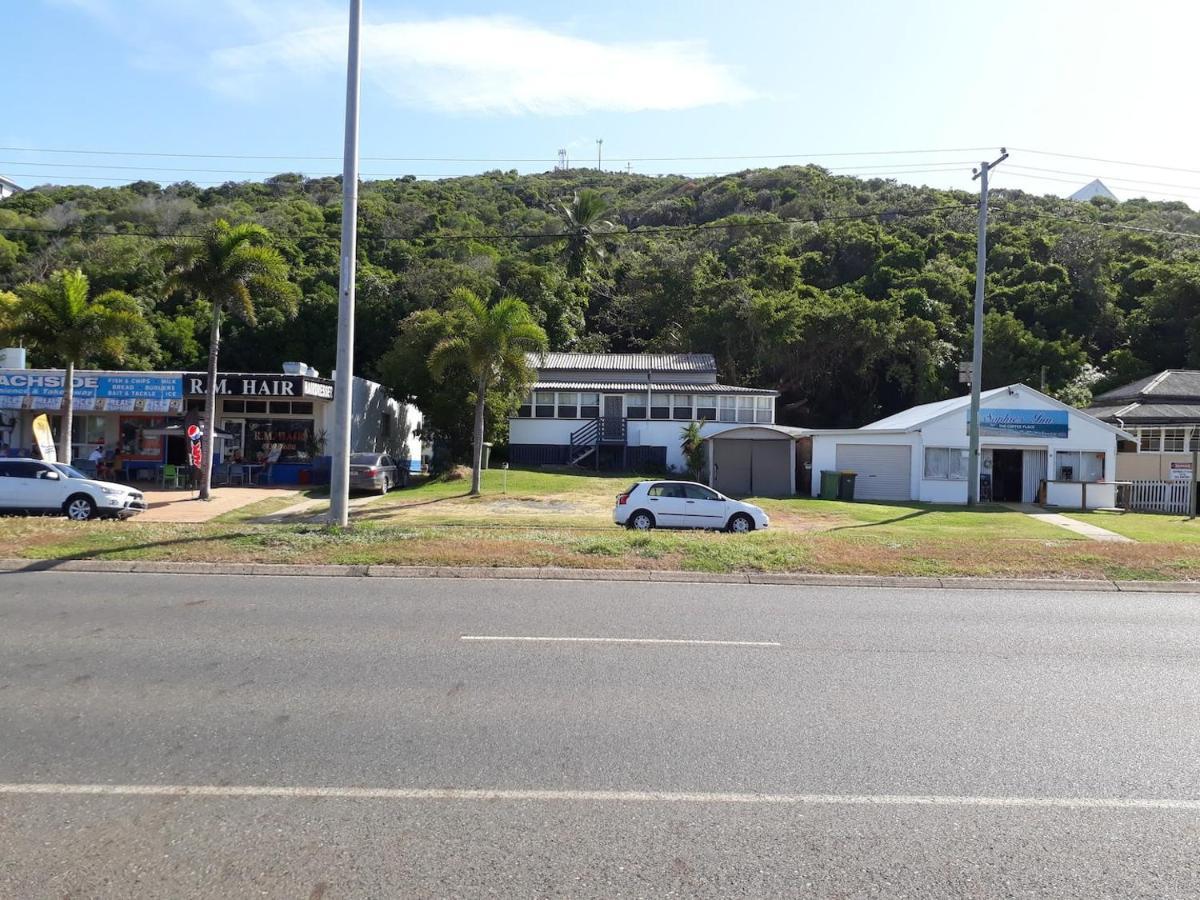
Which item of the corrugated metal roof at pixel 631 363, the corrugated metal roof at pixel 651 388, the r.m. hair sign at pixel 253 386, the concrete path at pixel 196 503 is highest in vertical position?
the corrugated metal roof at pixel 631 363

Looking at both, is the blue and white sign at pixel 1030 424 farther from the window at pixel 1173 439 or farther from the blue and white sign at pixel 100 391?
the blue and white sign at pixel 100 391

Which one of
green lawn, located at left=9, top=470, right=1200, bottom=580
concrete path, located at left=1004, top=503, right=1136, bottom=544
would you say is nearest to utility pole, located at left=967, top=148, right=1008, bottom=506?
concrete path, located at left=1004, top=503, right=1136, bottom=544

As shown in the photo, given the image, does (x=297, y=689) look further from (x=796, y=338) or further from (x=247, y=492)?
(x=796, y=338)

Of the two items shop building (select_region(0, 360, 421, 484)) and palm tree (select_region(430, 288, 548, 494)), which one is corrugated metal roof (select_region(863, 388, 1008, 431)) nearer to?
palm tree (select_region(430, 288, 548, 494))

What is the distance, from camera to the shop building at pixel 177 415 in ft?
100

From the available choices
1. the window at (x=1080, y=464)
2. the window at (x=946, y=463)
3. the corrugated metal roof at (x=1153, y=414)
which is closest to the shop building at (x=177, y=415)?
the window at (x=946, y=463)

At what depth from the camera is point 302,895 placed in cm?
355

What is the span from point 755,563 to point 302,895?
385 inches

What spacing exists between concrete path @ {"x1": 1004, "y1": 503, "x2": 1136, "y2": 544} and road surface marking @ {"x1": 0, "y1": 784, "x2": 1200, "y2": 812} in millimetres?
15962

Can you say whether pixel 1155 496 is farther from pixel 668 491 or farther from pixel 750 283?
pixel 750 283

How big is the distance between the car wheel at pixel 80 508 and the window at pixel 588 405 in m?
25.5

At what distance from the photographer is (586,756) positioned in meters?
5.09

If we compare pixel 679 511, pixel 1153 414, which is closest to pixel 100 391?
pixel 679 511

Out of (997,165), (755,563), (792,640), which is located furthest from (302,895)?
(997,165)
